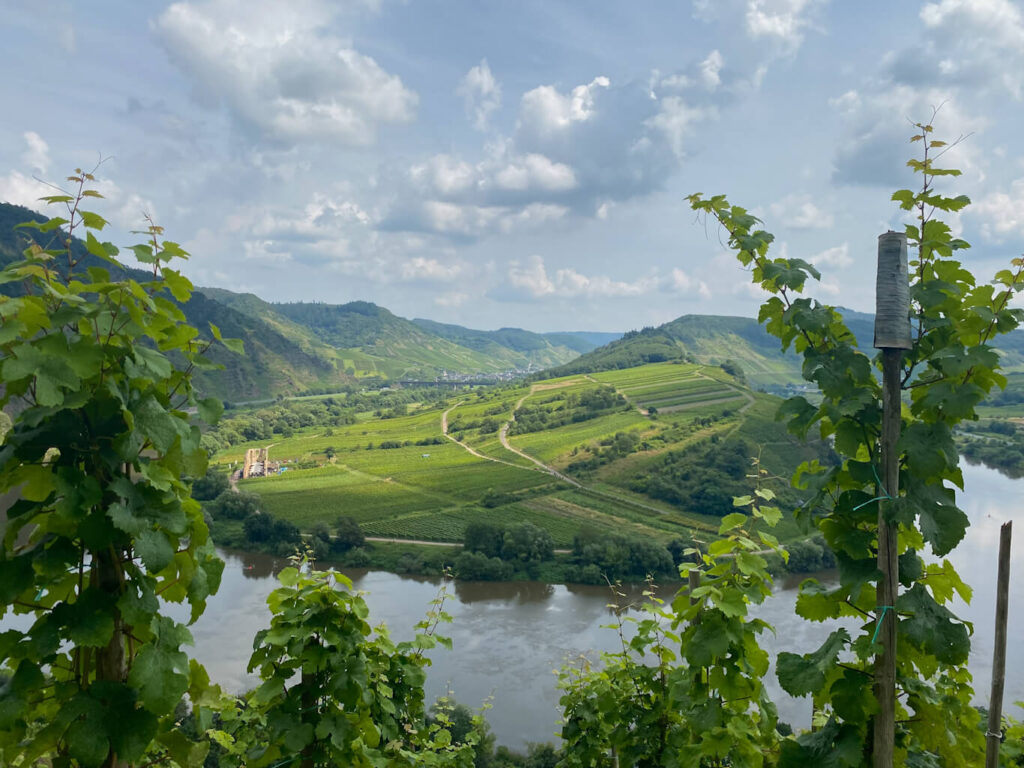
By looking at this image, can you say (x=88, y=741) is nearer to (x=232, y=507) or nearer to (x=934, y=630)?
(x=934, y=630)

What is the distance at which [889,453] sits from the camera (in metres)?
2.10

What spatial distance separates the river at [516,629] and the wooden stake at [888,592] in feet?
61.3

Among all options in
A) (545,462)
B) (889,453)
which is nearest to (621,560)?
(545,462)

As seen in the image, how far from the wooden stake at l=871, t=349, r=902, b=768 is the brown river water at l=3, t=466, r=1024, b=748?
19.7 m

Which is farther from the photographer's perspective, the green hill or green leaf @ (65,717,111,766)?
the green hill

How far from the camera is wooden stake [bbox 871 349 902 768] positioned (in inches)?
81.7

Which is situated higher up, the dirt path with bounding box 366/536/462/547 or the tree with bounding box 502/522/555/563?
the tree with bounding box 502/522/555/563

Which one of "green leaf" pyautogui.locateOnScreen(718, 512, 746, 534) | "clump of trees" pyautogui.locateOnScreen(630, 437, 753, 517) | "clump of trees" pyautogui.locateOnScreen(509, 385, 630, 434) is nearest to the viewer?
"green leaf" pyautogui.locateOnScreen(718, 512, 746, 534)

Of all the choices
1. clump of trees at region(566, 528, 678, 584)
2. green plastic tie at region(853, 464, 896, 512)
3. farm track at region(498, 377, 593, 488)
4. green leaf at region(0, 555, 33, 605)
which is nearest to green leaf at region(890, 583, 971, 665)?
green plastic tie at region(853, 464, 896, 512)

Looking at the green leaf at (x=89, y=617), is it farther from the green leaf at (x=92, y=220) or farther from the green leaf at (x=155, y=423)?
the green leaf at (x=92, y=220)

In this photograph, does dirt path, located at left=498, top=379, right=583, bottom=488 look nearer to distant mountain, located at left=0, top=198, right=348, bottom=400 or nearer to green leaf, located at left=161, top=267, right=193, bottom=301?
distant mountain, located at left=0, top=198, right=348, bottom=400

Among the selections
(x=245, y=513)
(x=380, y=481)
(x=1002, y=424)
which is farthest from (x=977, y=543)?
(x=245, y=513)

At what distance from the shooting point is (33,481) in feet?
5.46

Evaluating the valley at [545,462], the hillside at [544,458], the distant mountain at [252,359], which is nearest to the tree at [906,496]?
the hillside at [544,458]
